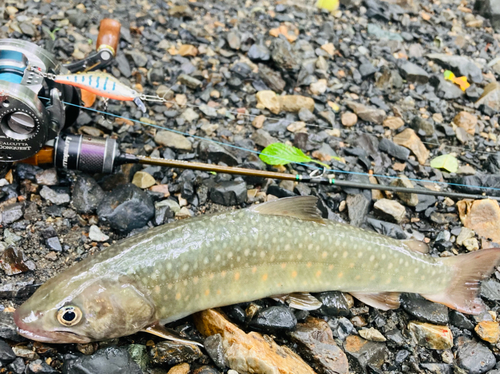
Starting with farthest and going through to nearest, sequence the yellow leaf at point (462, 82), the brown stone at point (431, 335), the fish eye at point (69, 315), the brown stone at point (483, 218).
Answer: the yellow leaf at point (462, 82)
the brown stone at point (483, 218)
the brown stone at point (431, 335)
the fish eye at point (69, 315)

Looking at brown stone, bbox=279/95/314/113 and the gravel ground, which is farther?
brown stone, bbox=279/95/314/113

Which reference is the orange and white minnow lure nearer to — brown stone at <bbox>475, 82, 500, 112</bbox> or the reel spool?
the reel spool

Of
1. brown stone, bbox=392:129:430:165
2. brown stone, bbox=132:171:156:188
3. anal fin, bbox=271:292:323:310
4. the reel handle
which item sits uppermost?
the reel handle

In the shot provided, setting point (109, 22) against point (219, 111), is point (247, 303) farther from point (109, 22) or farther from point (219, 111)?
point (109, 22)

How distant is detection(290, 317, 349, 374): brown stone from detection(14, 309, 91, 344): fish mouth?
5.68ft

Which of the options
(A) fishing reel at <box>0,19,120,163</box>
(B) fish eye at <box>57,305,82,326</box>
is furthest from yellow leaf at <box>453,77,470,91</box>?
(B) fish eye at <box>57,305,82,326</box>

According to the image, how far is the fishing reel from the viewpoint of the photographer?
388cm

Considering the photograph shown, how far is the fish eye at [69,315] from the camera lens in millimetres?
3188

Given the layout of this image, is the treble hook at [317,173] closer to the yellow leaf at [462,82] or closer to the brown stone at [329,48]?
the brown stone at [329,48]

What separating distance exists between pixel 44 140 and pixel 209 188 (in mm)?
1686

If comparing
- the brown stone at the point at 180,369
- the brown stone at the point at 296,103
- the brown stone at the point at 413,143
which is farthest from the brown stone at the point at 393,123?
the brown stone at the point at 180,369

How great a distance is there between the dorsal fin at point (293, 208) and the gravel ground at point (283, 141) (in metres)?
0.79

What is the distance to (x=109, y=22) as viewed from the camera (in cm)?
504

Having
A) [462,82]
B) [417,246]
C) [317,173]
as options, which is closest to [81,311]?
[417,246]
